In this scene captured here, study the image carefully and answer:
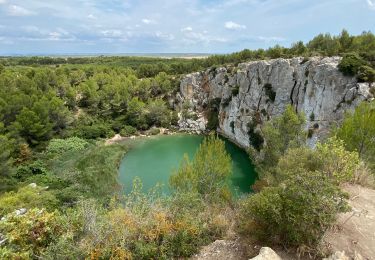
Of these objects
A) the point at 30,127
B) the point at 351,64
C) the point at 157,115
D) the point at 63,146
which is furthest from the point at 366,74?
the point at 30,127

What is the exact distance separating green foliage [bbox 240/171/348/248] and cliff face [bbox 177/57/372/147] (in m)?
25.9

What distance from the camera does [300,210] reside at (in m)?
7.41

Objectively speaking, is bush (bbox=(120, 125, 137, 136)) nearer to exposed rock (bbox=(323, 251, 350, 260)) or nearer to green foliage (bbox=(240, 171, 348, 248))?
green foliage (bbox=(240, 171, 348, 248))

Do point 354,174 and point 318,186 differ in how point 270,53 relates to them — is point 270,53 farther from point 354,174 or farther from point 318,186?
point 318,186

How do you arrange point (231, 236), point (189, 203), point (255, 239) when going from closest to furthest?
point (255, 239), point (231, 236), point (189, 203)

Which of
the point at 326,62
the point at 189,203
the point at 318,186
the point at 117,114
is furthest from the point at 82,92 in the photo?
the point at 318,186

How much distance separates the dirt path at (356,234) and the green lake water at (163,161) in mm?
16771

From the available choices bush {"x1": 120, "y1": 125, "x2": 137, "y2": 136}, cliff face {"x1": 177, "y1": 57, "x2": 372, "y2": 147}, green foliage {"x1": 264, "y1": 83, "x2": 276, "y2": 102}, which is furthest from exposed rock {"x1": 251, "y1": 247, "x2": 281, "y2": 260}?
bush {"x1": 120, "y1": 125, "x2": 137, "y2": 136}

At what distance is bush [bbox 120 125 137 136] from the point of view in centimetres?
5182

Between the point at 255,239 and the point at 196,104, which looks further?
the point at 196,104

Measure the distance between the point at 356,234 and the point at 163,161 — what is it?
32.4 m

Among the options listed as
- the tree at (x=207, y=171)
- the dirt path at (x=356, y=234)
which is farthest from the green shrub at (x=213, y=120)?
the dirt path at (x=356, y=234)

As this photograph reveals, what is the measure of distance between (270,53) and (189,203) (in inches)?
1870

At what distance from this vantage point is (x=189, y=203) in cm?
1105
